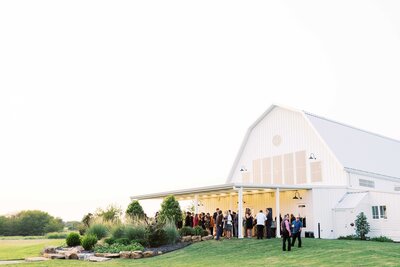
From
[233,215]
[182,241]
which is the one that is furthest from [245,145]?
[182,241]

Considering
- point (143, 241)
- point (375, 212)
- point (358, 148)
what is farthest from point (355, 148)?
point (143, 241)

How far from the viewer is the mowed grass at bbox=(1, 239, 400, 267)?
12.2 m

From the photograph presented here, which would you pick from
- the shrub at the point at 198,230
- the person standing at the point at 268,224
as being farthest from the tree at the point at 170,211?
the person standing at the point at 268,224

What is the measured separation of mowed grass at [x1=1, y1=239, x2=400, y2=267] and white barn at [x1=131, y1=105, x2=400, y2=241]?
3.23 m

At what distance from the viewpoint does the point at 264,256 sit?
1427 centimetres

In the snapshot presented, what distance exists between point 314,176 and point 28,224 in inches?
1235

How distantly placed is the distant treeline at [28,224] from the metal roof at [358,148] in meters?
30.0

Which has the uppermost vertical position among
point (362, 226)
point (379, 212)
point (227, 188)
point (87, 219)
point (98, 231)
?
point (227, 188)

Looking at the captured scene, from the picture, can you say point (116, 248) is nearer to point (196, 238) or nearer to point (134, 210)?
point (196, 238)

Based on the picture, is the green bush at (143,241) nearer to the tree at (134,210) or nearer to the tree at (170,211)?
the tree at (170,211)

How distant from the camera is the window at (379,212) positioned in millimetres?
21614

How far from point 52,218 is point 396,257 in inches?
1628

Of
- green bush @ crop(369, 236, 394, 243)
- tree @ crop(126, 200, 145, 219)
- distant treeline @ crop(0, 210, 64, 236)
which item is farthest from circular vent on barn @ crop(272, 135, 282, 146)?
distant treeline @ crop(0, 210, 64, 236)

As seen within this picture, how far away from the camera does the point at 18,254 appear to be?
60.4 feet
